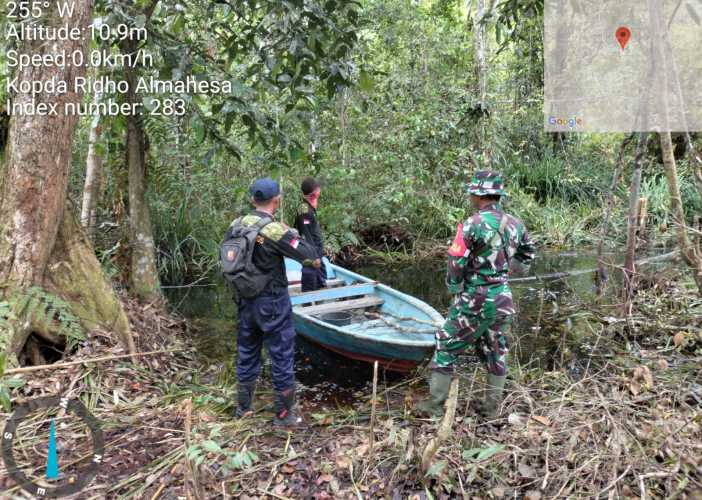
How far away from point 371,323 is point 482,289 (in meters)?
2.38

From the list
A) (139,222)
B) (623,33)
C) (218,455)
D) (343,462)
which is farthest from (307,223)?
(623,33)

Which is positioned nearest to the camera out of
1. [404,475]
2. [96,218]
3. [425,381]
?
[404,475]

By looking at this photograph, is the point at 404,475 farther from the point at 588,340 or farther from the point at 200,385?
the point at 588,340

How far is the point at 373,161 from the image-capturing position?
10445 millimetres

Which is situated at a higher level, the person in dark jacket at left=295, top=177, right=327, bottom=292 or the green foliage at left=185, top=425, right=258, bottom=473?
the person in dark jacket at left=295, top=177, right=327, bottom=292

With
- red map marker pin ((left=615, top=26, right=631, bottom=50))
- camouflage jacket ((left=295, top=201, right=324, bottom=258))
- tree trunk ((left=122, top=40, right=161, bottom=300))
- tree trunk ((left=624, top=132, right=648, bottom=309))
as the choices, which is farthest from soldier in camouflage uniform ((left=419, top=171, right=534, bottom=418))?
red map marker pin ((left=615, top=26, right=631, bottom=50))

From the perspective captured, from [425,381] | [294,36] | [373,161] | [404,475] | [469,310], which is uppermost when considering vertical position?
[294,36]

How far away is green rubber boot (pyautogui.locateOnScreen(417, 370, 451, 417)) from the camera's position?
382 centimetres

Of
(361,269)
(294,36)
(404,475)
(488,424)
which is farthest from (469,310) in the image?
(361,269)

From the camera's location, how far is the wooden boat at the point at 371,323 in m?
4.82

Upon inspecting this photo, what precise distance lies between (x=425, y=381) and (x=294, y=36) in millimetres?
3038

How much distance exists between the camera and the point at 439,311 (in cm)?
756

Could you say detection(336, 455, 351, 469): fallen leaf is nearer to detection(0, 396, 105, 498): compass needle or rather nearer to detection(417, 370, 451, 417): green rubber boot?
detection(417, 370, 451, 417): green rubber boot

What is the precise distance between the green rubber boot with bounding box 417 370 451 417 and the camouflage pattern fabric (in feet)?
0.20
